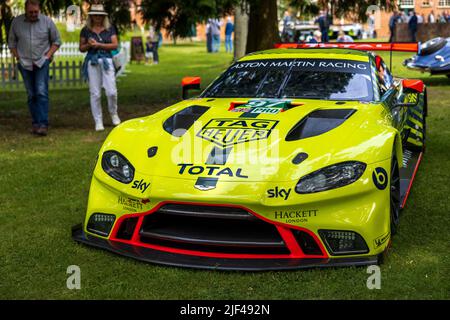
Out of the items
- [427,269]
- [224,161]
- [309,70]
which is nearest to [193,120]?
[224,161]

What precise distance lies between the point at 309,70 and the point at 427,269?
2451 millimetres

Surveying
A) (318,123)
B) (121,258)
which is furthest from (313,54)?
(121,258)

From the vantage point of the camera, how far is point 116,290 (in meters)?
4.20

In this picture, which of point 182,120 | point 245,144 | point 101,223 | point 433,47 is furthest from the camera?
point 433,47

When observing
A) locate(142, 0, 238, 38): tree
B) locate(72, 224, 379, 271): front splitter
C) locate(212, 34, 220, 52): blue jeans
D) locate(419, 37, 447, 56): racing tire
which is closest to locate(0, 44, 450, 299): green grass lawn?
locate(72, 224, 379, 271): front splitter

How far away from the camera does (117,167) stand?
4996 mm

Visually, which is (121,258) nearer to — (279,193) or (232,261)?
(232,261)

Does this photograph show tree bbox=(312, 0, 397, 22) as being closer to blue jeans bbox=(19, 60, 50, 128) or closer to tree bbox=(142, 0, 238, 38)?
tree bbox=(142, 0, 238, 38)

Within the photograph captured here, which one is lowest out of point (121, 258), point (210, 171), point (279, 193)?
point (121, 258)

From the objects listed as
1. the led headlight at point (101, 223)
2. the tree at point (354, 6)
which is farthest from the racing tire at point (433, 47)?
the led headlight at point (101, 223)

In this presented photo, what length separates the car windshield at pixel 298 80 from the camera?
6.04 m

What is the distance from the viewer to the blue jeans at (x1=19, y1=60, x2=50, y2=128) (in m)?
9.84

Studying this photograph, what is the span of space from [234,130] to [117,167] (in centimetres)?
88
